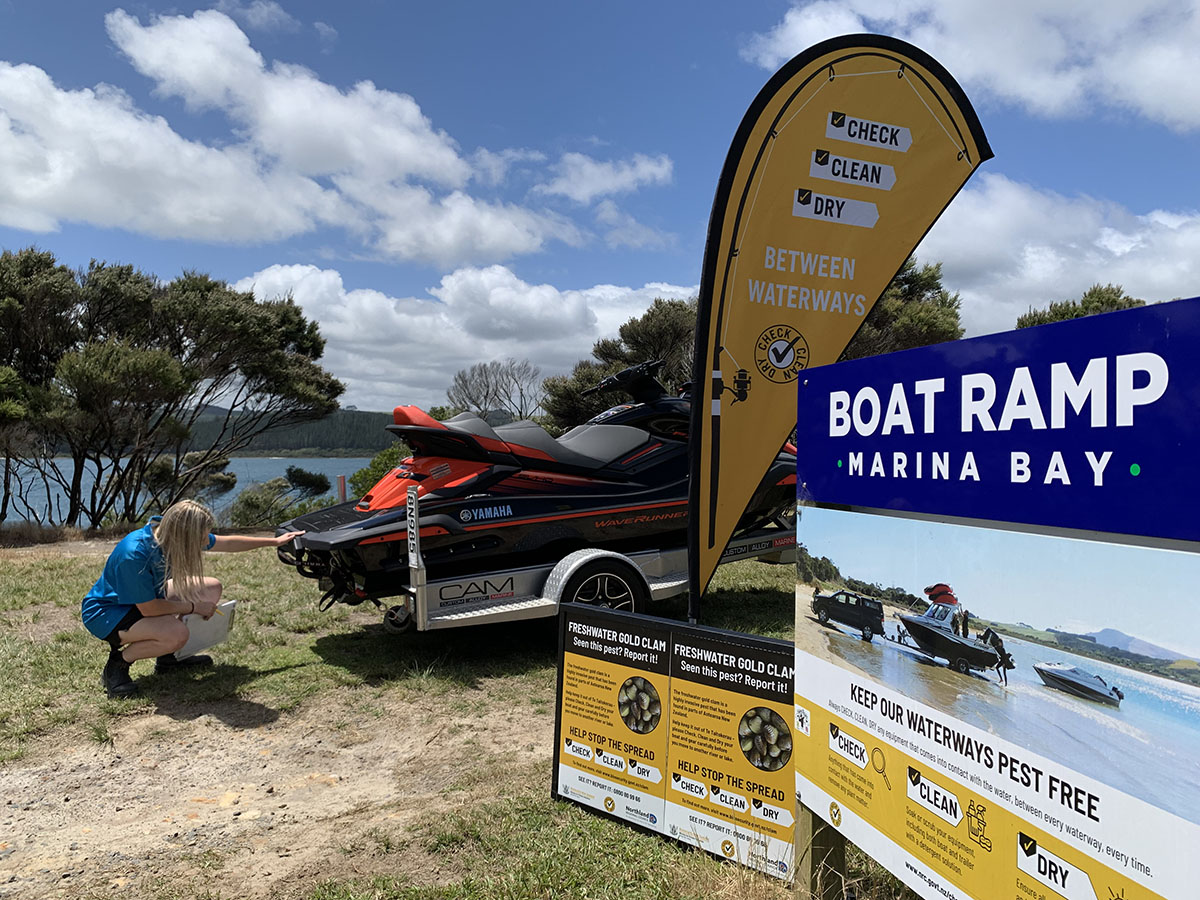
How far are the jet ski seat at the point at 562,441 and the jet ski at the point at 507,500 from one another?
11mm

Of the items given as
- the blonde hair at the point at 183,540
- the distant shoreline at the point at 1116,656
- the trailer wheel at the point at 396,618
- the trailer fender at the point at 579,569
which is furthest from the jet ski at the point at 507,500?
the distant shoreline at the point at 1116,656

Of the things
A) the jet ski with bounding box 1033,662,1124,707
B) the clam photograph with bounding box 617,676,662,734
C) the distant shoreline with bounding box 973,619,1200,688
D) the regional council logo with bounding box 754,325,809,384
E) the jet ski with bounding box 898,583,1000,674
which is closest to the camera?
the distant shoreline with bounding box 973,619,1200,688

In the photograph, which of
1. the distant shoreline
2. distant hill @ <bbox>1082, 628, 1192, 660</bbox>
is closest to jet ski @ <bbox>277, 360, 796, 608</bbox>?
the distant shoreline

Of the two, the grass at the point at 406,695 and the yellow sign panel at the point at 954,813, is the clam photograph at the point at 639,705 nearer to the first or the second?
the grass at the point at 406,695

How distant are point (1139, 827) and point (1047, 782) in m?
0.22

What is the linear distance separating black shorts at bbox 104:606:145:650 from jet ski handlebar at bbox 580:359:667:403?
3906 millimetres

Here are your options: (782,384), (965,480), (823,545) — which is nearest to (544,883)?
(823,545)

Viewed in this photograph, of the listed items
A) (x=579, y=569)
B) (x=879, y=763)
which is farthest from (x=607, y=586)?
(x=879, y=763)

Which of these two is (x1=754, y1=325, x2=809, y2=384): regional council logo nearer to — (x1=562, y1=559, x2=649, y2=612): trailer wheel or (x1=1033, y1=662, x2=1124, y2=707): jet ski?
(x1=1033, y1=662, x2=1124, y2=707): jet ski

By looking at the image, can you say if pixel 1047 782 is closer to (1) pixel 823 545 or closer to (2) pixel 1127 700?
(2) pixel 1127 700

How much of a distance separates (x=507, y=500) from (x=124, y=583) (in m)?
2.73

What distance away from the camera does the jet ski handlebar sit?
7.22m

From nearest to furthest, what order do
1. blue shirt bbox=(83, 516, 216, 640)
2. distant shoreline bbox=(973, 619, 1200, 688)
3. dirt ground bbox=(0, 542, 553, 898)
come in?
distant shoreline bbox=(973, 619, 1200, 688), dirt ground bbox=(0, 542, 553, 898), blue shirt bbox=(83, 516, 216, 640)

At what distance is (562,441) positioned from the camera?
730cm
